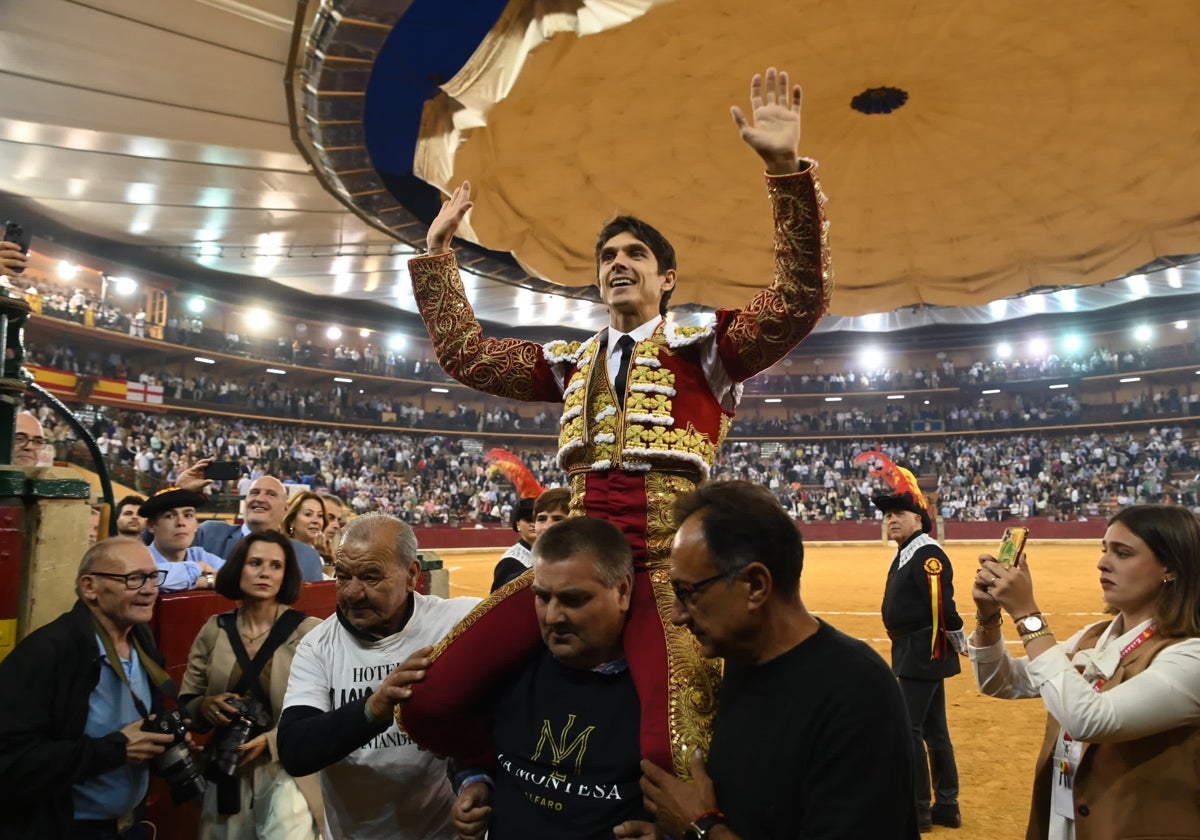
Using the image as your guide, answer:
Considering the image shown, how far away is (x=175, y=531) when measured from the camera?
4586 mm

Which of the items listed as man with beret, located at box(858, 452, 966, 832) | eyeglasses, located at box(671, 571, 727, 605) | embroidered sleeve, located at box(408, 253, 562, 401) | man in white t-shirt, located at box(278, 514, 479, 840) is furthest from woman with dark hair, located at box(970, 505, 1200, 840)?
man with beret, located at box(858, 452, 966, 832)

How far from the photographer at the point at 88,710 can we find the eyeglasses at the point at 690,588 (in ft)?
6.48

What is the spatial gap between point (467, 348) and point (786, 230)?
108 cm

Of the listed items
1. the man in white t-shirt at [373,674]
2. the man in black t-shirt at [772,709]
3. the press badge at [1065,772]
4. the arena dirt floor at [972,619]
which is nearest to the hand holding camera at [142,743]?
the man in white t-shirt at [373,674]

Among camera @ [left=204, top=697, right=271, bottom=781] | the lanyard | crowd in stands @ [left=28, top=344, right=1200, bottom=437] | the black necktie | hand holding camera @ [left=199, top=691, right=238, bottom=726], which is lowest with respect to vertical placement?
camera @ [left=204, top=697, right=271, bottom=781]

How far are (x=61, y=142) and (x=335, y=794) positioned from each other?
14.1m

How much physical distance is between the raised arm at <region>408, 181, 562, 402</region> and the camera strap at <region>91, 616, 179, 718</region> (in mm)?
1435

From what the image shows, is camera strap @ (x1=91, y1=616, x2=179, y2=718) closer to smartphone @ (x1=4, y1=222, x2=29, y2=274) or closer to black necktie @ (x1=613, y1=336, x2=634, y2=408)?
smartphone @ (x1=4, y1=222, x2=29, y2=274)

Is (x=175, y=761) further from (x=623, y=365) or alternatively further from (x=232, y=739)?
(x=623, y=365)

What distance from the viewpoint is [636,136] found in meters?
4.82

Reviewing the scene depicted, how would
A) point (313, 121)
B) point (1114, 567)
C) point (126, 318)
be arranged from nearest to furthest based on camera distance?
point (1114, 567), point (313, 121), point (126, 318)

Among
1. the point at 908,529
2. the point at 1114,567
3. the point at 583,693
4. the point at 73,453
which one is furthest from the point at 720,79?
the point at 73,453

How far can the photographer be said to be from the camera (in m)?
2.28

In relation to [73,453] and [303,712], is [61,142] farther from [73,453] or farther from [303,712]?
[303,712]
